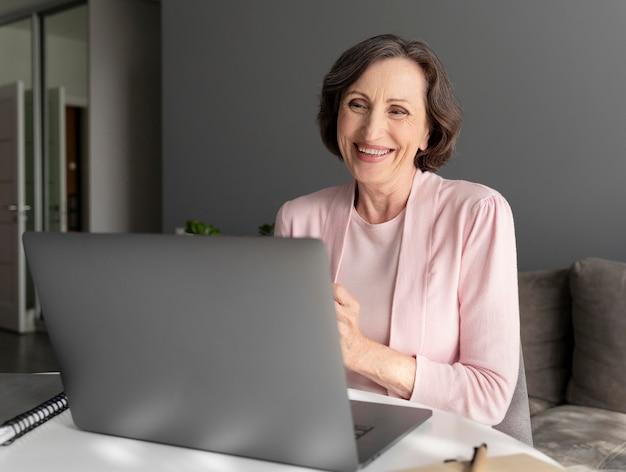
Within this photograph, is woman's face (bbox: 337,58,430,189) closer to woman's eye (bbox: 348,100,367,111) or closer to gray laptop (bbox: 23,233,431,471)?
woman's eye (bbox: 348,100,367,111)

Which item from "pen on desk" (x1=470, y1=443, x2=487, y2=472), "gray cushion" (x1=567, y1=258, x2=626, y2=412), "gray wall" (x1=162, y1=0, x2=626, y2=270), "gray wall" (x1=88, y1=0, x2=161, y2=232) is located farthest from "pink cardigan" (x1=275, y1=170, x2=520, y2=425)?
"gray wall" (x1=88, y1=0, x2=161, y2=232)

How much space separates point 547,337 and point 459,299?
1482mm

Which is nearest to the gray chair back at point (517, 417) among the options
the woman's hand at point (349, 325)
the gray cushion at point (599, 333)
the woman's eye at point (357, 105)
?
the woman's hand at point (349, 325)

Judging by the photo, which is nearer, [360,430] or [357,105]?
[360,430]

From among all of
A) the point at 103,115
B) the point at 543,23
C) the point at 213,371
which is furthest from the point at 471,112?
the point at 103,115

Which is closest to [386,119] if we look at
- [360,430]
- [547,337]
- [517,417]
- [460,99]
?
[517,417]

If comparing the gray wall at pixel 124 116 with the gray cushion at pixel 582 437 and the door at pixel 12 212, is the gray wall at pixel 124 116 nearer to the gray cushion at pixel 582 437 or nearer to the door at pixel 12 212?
the door at pixel 12 212

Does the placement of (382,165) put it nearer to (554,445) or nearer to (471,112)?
(554,445)

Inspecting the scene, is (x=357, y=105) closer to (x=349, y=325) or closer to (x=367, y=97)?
(x=367, y=97)

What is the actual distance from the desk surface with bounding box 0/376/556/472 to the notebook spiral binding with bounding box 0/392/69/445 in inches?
0.5

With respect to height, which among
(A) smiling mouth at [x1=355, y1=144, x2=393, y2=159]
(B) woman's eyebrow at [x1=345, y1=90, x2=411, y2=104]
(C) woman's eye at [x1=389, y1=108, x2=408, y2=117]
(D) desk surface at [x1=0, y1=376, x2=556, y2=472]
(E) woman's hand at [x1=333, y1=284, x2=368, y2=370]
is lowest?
(D) desk surface at [x1=0, y1=376, x2=556, y2=472]

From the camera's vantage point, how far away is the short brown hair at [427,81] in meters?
1.68

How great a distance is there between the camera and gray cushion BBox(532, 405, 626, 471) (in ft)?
7.30

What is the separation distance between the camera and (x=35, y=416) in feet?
3.75
